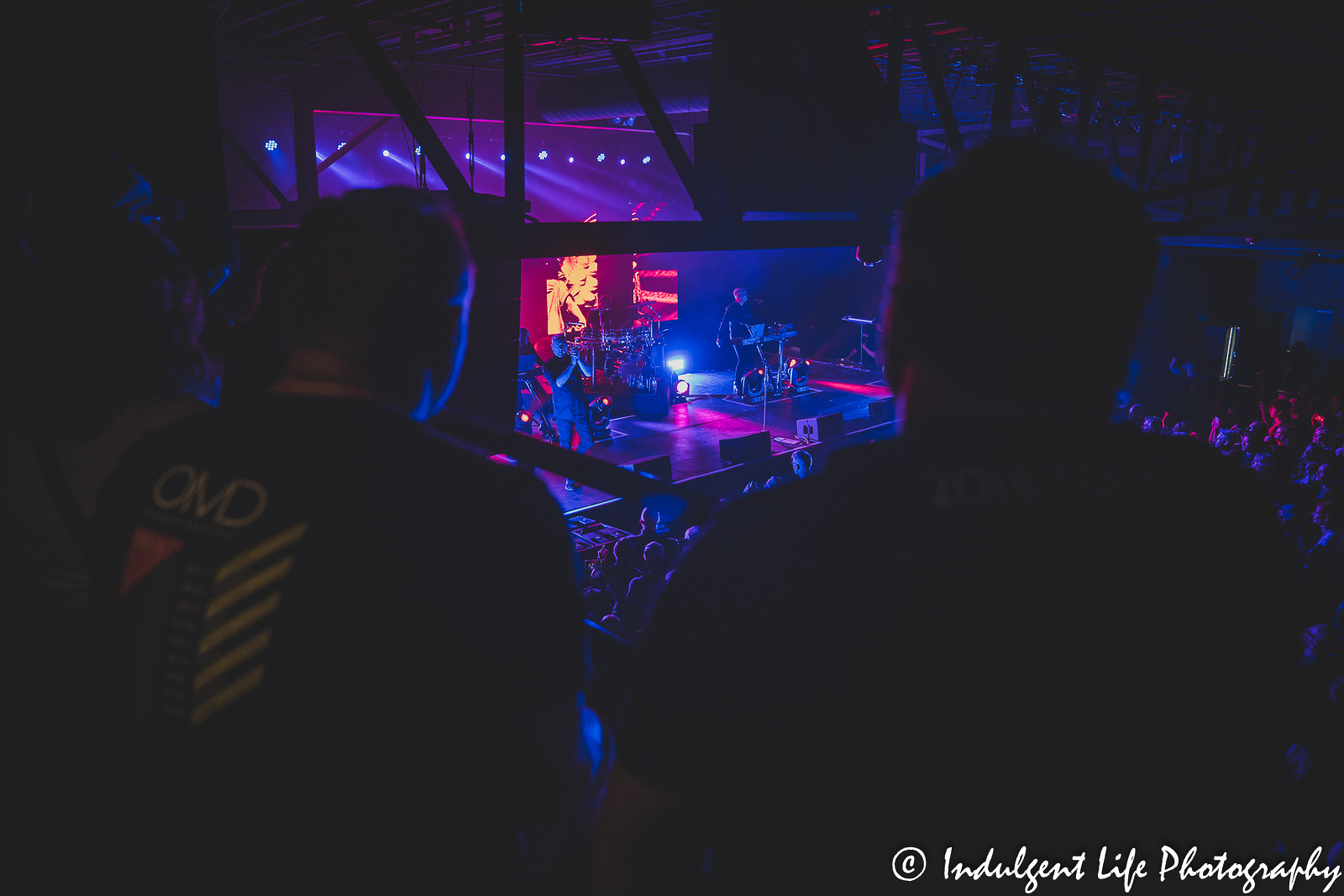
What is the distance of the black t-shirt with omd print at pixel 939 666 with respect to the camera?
749mm

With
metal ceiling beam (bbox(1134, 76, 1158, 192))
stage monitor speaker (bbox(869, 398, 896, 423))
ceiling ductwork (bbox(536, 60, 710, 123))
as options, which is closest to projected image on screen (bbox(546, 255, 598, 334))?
ceiling ductwork (bbox(536, 60, 710, 123))

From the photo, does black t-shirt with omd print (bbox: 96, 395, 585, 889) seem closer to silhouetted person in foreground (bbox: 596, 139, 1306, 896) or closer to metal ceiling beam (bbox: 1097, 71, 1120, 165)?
silhouetted person in foreground (bbox: 596, 139, 1306, 896)

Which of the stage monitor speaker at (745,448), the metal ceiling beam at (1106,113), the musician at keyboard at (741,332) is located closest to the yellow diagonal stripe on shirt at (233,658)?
the metal ceiling beam at (1106,113)

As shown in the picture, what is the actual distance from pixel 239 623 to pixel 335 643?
12 centimetres

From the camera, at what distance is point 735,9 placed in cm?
297

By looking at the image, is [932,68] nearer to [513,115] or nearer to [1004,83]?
[1004,83]

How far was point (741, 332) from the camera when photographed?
1552 cm

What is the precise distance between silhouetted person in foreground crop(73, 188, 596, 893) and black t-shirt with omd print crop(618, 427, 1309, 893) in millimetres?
239

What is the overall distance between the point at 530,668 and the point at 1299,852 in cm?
90

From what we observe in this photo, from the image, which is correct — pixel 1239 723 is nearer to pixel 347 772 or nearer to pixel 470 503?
pixel 470 503

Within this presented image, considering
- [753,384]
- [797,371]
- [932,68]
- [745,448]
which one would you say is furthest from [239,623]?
[797,371]

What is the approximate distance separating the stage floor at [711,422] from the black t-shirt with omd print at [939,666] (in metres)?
9.16

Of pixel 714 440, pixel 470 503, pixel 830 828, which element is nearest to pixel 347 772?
pixel 470 503

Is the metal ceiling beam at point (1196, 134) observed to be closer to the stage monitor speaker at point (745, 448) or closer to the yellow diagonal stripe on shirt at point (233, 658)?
the stage monitor speaker at point (745, 448)
